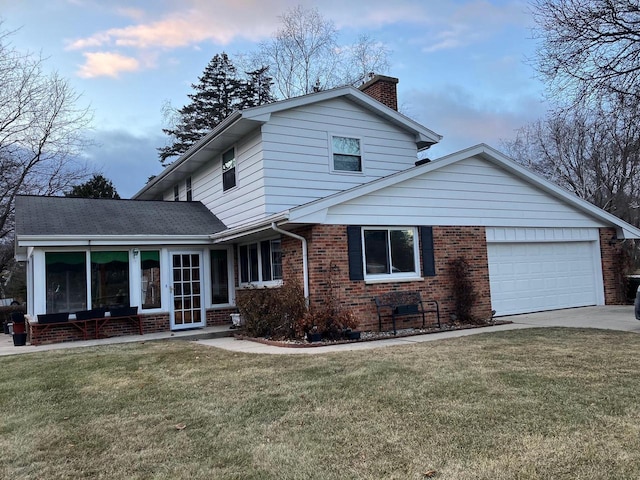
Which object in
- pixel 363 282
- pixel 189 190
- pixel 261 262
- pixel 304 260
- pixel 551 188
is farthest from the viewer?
pixel 189 190

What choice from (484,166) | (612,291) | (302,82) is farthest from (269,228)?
(302,82)

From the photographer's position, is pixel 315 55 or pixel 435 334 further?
pixel 315 55

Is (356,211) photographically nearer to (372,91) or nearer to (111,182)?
(372,91)

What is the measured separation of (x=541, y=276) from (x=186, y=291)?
1011 cm

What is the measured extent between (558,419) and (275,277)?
337 inches

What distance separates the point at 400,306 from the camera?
11.1 metres

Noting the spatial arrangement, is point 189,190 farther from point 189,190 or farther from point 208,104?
point 208,104

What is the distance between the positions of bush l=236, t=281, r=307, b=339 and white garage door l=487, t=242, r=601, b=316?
19.0 feet

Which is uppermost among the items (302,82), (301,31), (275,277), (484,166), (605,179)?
(301,31)

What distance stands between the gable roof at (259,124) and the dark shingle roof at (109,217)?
173 cm

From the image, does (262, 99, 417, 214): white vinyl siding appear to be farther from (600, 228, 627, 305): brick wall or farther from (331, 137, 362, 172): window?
(600, 228, 627, 305): brick wall

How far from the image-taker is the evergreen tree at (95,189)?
25609mm

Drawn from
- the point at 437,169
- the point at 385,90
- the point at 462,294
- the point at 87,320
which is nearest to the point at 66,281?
the point at 87,320

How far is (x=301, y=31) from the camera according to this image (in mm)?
28922
